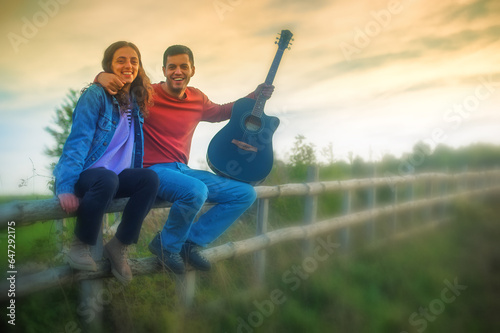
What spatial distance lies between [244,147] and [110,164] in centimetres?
113

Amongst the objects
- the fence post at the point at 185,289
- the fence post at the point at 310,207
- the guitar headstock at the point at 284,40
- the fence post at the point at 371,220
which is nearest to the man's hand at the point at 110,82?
the fence post at the point at 185,289

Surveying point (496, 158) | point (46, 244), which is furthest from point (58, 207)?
point (496, 158)

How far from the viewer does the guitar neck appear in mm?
3521

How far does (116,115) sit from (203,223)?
106 cm

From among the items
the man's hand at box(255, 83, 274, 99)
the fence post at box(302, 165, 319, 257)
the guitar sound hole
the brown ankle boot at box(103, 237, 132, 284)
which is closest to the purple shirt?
the brown ankle boot at box(103, 237, 132, 284)

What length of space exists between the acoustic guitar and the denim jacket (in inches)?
36.6

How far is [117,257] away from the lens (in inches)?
101

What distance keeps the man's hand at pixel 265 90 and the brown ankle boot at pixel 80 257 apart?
193cm

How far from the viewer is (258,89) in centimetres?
360

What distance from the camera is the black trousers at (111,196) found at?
7.55 ft

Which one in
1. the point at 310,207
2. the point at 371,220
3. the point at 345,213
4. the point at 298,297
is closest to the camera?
the point at 298,297

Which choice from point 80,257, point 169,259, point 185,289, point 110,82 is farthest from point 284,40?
point 80,257

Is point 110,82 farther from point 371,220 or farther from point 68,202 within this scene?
point 371,220

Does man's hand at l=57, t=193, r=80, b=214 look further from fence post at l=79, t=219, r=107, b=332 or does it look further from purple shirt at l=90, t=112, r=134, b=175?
fence post at l=79, t=219, r=107, b=332
